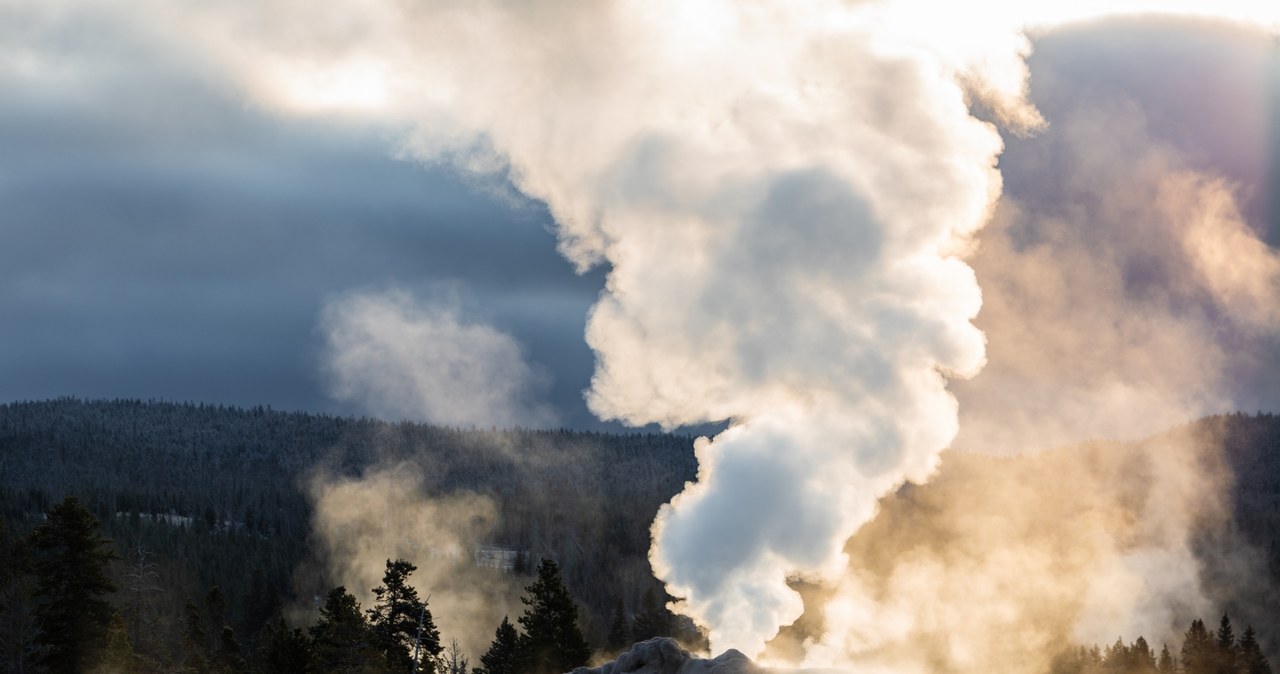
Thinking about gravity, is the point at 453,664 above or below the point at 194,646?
above

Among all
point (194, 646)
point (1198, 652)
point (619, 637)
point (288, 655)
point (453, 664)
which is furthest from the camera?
point (619, 637)

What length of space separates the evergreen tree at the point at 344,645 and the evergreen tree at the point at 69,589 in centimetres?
896

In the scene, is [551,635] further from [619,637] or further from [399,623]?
[619,637]

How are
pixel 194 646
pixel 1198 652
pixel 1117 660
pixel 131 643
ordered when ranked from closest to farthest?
pixel 131 643 < pixel 194 646 < pixel 1198 652 < pixel 1117 660

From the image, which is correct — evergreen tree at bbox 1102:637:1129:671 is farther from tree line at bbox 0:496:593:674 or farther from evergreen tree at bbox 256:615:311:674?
evergreen tree at bbox 256:615:311:674

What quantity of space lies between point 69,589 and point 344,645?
448 inches

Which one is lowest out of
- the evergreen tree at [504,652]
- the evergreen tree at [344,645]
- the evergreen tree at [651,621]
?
the evergreen tree at [344,645]

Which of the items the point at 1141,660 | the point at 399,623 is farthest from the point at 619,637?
the point at 399,623

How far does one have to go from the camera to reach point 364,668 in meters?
71.2

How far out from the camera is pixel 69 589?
69.2 m

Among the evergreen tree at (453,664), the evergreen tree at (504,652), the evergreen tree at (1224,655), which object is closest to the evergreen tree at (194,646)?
the evergreen tree at (453,664)

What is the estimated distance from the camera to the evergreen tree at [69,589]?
6894 centimetres

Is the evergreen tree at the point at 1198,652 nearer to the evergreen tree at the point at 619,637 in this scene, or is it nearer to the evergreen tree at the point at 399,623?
the evergreen tree at the point at 619,637

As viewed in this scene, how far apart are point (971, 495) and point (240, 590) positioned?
75312mm
